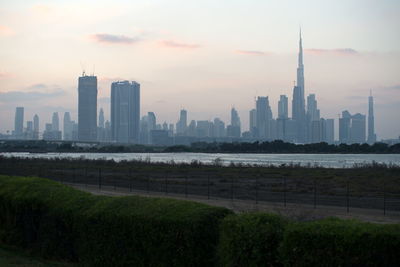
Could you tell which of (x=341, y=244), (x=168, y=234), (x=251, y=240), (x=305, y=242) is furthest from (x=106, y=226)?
(x=341, y=244)

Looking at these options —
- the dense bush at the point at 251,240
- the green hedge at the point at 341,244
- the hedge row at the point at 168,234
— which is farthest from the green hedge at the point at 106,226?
the green hedge at the point at 341,244

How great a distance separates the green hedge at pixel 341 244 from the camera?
20.2 ft

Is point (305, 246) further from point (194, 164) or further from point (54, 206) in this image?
point (194, 164)

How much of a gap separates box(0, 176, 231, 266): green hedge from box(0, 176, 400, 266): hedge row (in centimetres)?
2

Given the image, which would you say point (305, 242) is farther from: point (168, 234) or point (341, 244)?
point (168, 234)

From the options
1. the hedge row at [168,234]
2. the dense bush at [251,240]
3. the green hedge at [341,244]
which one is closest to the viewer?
the green hedge at [341,244]

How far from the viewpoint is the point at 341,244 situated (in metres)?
6.33

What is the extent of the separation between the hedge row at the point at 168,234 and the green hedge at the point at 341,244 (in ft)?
0.04

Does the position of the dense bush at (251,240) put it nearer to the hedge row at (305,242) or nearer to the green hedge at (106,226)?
the hedge row at (305,242)

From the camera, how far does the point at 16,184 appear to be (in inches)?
500

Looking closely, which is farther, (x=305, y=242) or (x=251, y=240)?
(x=251, y=240)

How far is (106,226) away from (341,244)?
4578mm

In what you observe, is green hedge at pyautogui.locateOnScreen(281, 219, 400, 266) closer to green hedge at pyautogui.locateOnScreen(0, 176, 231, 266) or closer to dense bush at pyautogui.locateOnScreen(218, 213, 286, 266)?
dense bush at pyautogui.locateOnScreen(218, 213, 286, 266)

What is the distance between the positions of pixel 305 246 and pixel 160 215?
283cm
